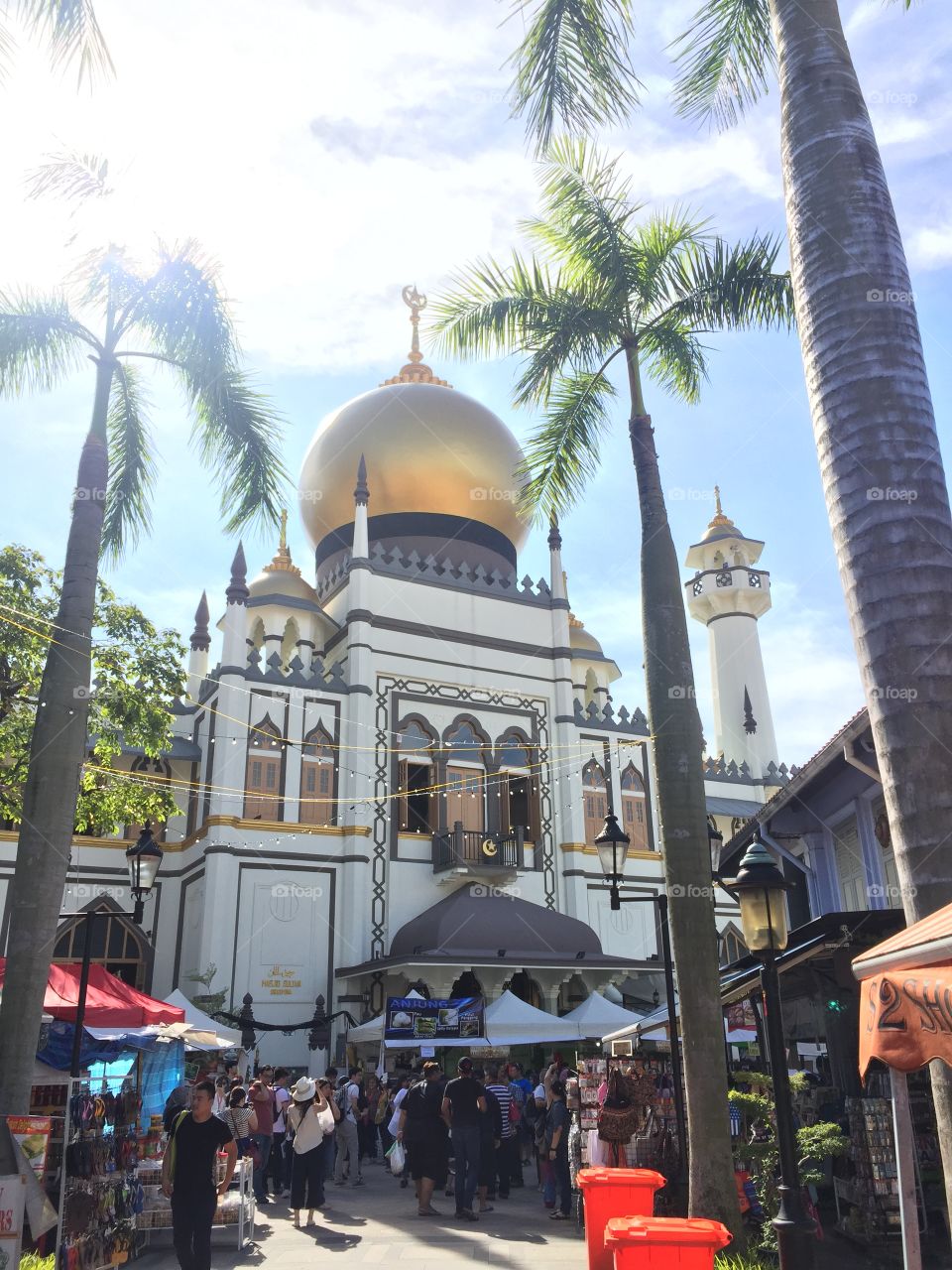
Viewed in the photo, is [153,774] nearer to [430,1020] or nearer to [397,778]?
[397,778]

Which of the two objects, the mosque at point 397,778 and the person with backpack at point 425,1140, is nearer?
the person with backpack at point 425,1140

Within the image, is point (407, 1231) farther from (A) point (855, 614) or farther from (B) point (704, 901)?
(A) point (855, 614)

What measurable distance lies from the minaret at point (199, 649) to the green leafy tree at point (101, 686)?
42.4 ft

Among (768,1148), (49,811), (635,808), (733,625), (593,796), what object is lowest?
(768,1148)

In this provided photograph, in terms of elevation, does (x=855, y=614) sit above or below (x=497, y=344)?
below

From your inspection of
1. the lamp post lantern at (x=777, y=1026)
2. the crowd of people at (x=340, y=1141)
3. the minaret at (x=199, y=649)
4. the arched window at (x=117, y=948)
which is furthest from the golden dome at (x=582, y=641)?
the lamp post lantern at (x=777, y=1026)

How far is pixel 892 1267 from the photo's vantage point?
28.2 feet

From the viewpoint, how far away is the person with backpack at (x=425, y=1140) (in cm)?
1230

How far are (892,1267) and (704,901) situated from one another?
10.6 ft

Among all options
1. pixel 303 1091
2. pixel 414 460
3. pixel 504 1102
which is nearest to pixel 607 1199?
pixel 303 1091

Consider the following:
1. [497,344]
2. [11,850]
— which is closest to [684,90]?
[497,344]

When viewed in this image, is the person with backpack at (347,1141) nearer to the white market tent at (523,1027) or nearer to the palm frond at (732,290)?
the white market tent at (523,1027)

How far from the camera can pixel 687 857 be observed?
9.11m

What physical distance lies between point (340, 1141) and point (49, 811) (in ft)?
31.0
